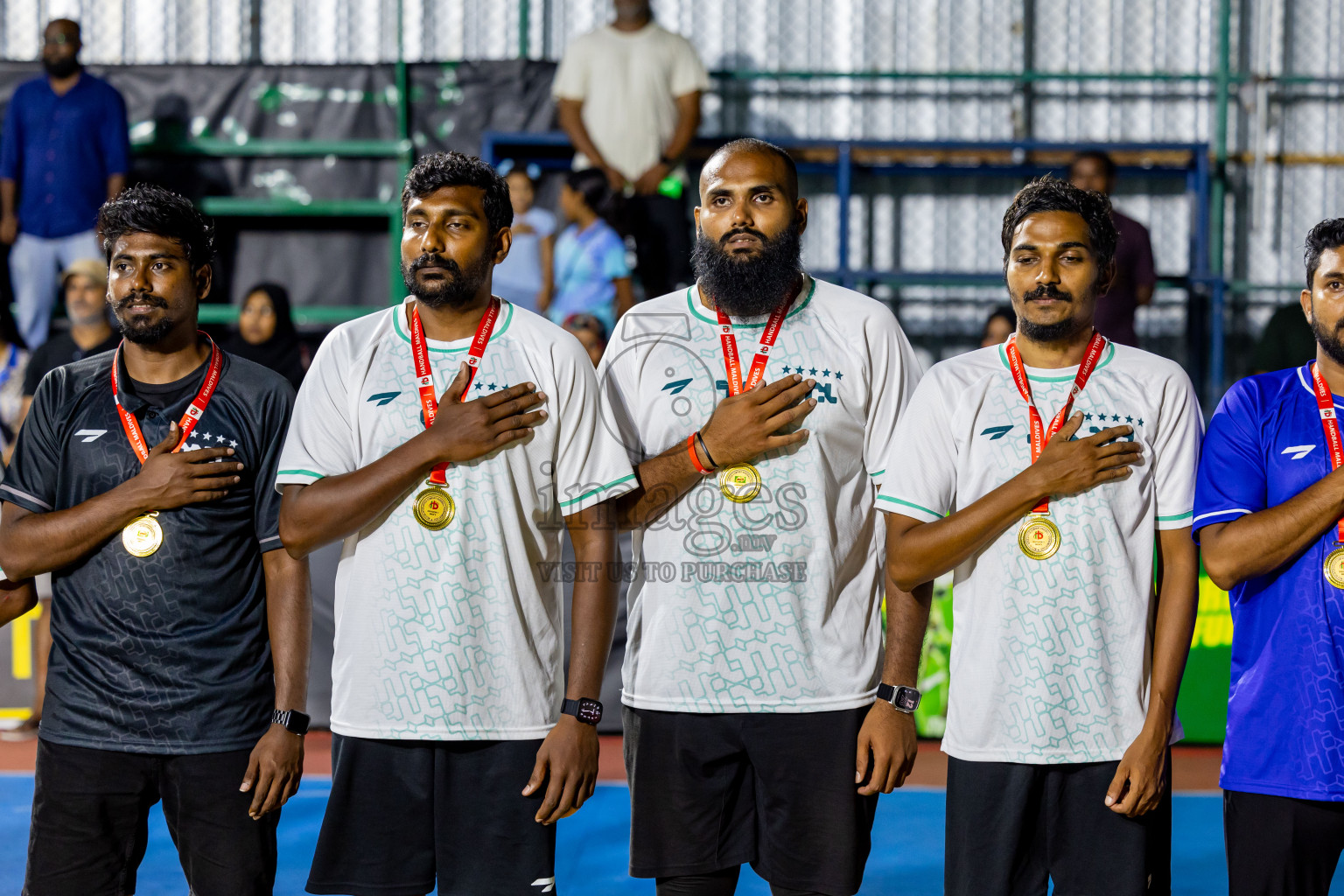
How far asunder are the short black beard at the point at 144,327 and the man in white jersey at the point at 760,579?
1.17 meters

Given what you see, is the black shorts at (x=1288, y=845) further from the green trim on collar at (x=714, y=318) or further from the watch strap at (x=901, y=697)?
the green trim on collar at (x=714, y=318)

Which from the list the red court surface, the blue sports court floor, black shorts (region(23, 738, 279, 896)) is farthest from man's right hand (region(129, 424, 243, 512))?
the red court surface

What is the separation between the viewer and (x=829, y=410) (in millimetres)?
3309

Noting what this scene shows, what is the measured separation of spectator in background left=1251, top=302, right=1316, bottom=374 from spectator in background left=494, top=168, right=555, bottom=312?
16.5 ft

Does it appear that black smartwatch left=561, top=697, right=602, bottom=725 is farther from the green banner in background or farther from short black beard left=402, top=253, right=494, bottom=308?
the green banner in background

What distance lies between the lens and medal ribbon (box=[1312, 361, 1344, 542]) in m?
2.99

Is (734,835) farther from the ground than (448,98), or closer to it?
closer to it

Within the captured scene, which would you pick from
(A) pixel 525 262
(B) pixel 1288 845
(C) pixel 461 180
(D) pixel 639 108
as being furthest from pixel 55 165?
(B) pixel 1288 845

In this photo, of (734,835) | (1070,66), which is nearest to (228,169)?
(1070,66)

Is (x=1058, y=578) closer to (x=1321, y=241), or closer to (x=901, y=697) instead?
(x=901, y=697)

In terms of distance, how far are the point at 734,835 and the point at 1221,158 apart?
29.6ft

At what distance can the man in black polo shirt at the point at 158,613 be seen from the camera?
3.15 m

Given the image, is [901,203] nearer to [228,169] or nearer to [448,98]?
[448,98]

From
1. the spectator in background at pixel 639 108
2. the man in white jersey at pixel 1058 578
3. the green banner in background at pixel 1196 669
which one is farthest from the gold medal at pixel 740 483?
the spectator in background at pixel 639 108
